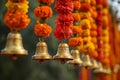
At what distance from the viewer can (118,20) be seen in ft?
40.2

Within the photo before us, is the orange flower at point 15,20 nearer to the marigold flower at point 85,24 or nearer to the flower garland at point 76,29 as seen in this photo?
the flower garland at point 76,29

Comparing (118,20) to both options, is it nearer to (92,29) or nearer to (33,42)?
(33,42)

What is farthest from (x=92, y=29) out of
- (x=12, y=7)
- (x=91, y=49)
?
(x=12, y=7)

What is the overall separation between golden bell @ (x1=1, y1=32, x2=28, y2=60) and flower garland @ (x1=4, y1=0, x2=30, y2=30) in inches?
3.7

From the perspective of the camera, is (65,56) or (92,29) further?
(92,29)

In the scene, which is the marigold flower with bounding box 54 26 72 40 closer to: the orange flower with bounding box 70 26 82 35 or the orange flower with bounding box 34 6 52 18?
the orange flower with bounding box 34 6 52 18

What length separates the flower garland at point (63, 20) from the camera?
5.03 m

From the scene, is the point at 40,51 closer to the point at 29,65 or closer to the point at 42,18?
the point at 42,18

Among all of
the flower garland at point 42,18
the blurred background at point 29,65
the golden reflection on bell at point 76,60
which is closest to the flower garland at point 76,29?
the golden reflection on bell at point 76,60

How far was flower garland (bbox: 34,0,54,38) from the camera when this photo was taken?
4.85m

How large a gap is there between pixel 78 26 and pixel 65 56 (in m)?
0.64

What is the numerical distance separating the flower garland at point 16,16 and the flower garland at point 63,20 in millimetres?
618

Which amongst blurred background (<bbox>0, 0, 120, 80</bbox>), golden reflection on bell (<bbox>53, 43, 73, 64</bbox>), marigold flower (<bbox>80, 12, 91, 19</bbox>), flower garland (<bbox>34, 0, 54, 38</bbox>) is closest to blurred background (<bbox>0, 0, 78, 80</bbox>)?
blurred background (<bbox>0, 0, 120, 80</bbox>)

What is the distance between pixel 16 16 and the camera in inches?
173
